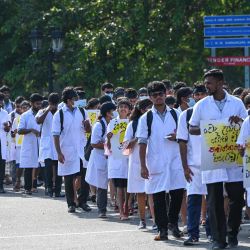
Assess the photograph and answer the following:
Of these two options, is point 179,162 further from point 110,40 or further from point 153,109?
point 110,40

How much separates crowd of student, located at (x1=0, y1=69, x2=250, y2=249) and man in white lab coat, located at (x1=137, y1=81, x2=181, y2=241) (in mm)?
12

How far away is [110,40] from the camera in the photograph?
36031mm

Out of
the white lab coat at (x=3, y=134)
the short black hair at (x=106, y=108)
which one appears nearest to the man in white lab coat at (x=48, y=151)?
the white lab coat at (x=3, y=134)

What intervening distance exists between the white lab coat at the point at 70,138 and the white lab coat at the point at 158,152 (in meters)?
4.57

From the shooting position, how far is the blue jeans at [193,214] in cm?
1394

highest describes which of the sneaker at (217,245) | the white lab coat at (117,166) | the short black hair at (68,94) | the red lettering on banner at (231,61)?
the red lettering on banner at (231,61)

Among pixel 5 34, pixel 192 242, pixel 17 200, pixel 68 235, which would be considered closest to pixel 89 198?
pixel 17 200

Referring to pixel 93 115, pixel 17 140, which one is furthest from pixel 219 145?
pixel 17 140

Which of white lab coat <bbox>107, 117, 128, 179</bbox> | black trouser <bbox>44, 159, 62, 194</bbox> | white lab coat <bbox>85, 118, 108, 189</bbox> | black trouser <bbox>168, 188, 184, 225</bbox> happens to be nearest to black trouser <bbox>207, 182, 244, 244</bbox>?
black trouser <bbox>168, 188, 184, 225</bbox>

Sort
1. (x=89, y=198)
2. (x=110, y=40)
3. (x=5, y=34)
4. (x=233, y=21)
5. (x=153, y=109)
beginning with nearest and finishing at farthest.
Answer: (x=153, y=109) → (x=89, y=198) → (x=233, y=21) → (x=110, y=40) → (x=5, y=34)

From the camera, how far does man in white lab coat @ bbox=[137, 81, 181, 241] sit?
14406 mm

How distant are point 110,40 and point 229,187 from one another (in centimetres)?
2300

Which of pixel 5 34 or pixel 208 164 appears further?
pixel 5 34

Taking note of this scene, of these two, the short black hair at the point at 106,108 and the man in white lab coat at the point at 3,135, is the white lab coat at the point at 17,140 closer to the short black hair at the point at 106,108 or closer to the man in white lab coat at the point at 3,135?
the man in white lab coat at the point at 3,135
